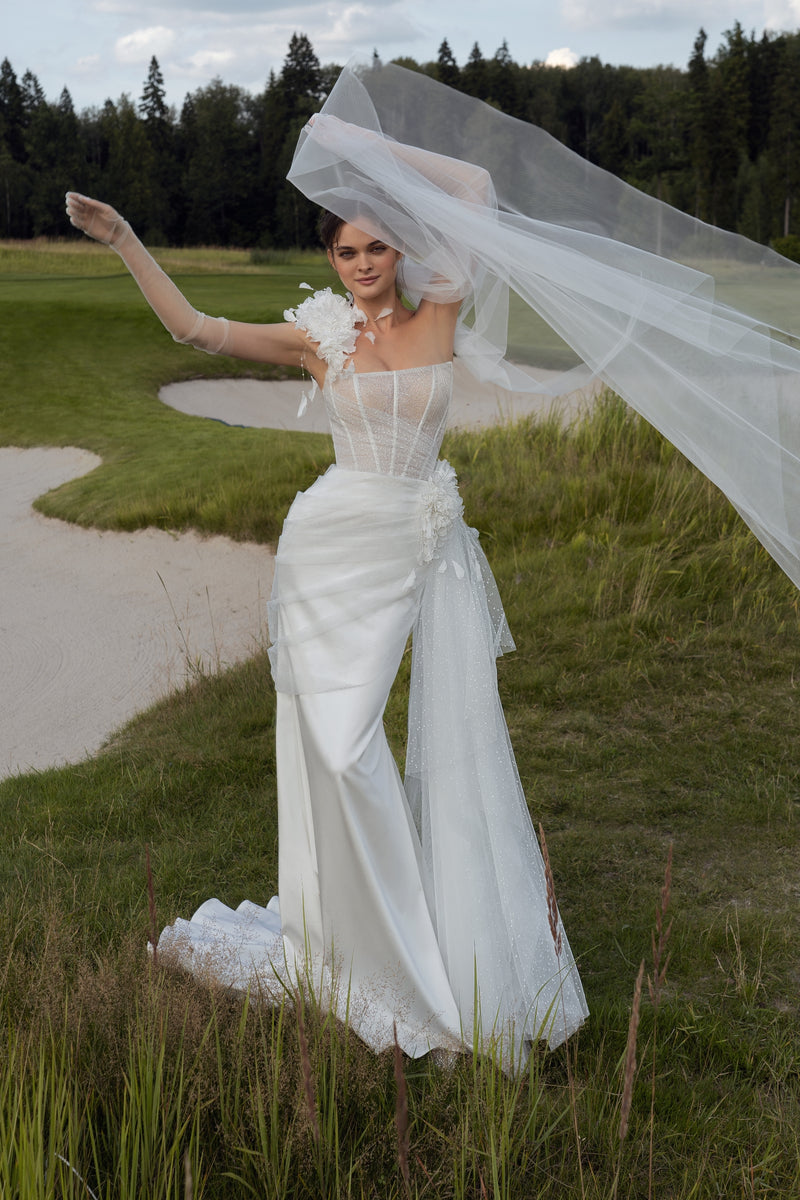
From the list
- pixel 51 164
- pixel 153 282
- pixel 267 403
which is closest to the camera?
pixel 153 282

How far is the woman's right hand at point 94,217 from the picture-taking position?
2.87 meters

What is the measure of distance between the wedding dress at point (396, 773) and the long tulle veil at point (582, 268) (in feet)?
1.11

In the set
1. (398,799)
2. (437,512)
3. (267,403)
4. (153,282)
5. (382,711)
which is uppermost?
(153,282)

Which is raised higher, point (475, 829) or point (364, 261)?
point (364, 261)

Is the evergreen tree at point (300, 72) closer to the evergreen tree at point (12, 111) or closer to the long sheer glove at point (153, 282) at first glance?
the evergreen tree at point (12, 111)

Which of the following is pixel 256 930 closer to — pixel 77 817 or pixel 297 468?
pixel 77 817

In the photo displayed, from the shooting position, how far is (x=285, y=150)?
47625mm

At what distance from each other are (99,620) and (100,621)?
0.02 metres

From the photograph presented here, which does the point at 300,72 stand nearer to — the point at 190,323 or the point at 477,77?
the point at 477,77

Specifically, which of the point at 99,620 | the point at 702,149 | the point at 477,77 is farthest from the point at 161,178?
the point at 99,620

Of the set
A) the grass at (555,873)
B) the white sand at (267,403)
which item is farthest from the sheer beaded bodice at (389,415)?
the white sand at (267,403)

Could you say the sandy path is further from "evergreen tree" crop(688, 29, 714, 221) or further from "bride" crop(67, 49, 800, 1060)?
"evergreen tree" crop(688, 29, 714, 221)

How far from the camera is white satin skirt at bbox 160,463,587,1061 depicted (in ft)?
8.77

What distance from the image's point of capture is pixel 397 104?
3.04 m
